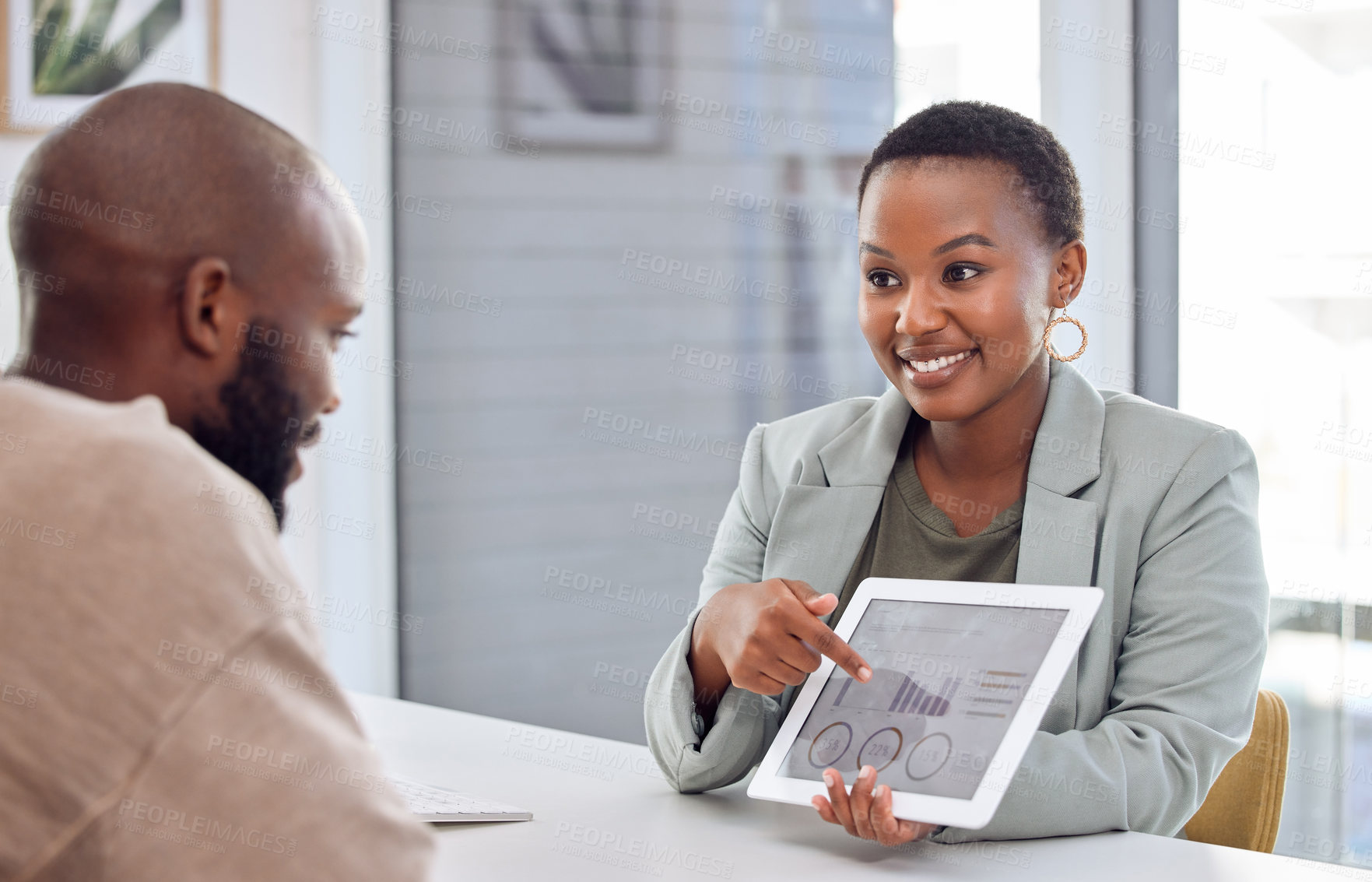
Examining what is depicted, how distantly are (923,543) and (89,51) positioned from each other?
7.98ft

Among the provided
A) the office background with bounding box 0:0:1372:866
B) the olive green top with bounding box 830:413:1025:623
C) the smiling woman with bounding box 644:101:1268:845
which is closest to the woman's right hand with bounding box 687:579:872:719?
the smiling woman with bounding box 644:101:1268:845

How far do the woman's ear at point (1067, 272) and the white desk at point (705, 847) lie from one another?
2.26 ft

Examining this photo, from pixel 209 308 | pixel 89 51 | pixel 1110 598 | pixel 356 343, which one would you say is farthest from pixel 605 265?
pixel 209 308

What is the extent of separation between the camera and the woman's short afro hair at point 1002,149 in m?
1.43

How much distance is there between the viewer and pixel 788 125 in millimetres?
2732

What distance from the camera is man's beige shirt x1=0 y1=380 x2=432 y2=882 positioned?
641 mm

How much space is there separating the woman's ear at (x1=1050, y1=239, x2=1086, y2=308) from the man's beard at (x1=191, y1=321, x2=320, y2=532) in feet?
3.23

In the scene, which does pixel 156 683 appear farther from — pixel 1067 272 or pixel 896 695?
pixel 1067 272

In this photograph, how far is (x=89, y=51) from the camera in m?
2.77

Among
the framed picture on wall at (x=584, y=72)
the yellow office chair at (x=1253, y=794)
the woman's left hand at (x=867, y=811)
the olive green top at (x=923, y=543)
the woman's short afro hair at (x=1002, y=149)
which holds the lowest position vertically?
the yellow office chair at (x=1253, y=794)

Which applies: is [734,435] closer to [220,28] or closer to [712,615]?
[712,615]

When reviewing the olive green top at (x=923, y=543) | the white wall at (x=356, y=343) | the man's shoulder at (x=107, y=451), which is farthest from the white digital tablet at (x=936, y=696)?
the white wall at (x=356, y=343)

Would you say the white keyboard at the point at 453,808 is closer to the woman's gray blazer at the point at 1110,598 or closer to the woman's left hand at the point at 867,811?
the woman's gray blazer at the point at 1110,598

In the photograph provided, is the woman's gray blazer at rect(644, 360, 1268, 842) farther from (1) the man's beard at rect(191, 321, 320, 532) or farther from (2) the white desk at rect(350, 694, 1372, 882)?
(1) the man's beard at rect(191, 321, 320, 532)
